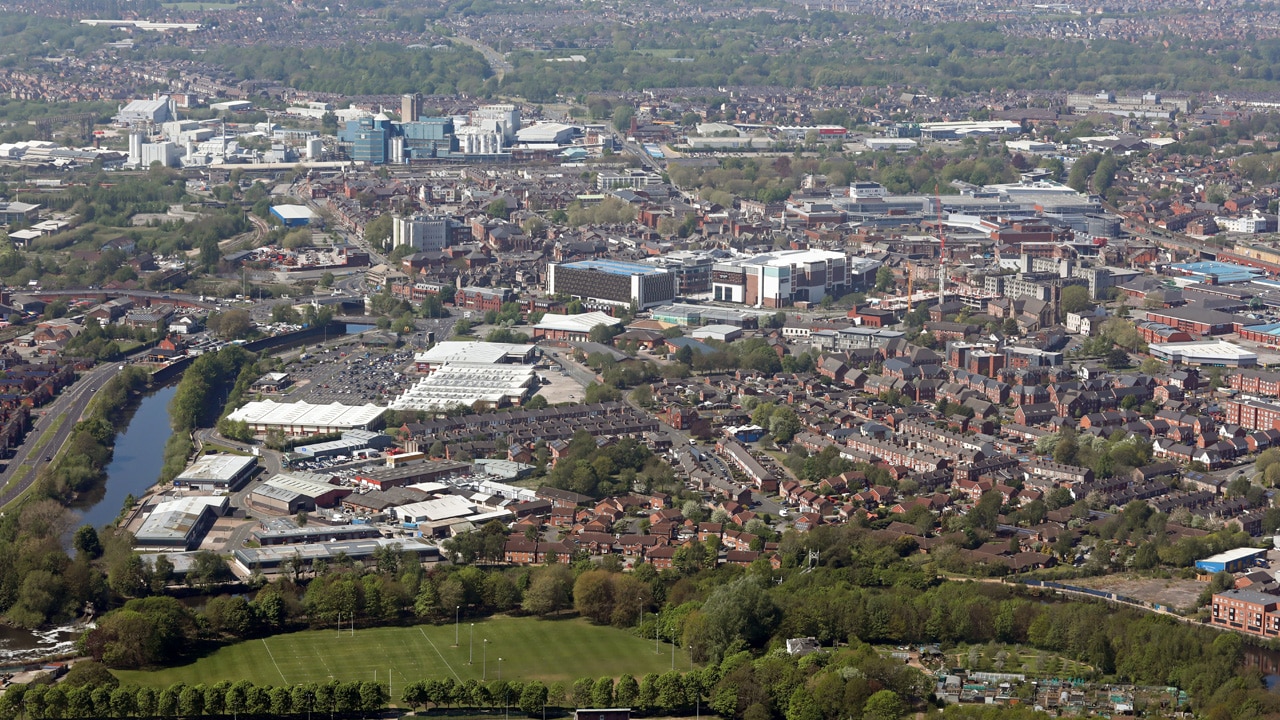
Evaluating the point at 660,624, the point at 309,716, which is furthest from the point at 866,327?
the point at 309,716

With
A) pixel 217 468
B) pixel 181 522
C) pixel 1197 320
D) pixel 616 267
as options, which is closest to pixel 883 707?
pixel 181 522

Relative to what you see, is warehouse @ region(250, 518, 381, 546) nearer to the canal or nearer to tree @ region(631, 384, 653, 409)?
the canal

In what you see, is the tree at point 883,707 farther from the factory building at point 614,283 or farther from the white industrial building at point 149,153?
the white industrial building at point 149,153

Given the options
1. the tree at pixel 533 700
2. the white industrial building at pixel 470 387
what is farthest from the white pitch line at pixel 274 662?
the white industrial building at pixel 470 387

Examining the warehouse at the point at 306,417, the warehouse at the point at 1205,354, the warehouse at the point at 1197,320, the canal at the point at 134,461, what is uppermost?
the warehouse at the point at 1197,320

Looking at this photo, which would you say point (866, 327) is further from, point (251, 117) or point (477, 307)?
point (251, 117)

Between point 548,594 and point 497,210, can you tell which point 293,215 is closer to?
point 497,210
